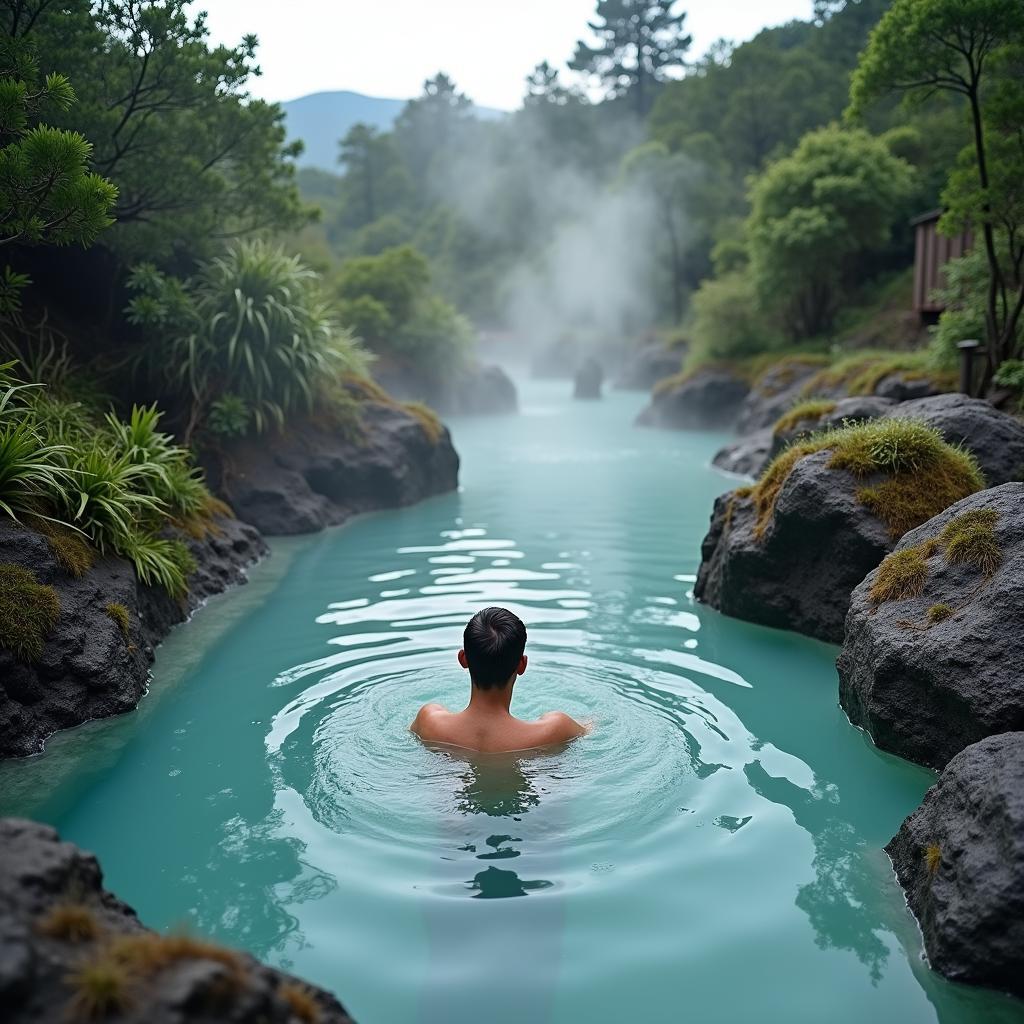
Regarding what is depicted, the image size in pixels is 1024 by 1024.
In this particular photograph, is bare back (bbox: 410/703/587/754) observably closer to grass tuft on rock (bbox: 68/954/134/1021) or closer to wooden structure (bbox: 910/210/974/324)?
grass tuft on rock (bbox: 68/954/134/1021)

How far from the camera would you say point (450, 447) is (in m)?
14.6

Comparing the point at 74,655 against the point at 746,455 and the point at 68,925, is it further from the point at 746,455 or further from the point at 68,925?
the point at 746,455

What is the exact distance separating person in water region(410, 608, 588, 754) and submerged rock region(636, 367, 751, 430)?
19368mm

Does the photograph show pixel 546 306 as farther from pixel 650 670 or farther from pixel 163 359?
pixel 650 670

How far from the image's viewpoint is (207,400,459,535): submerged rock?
11430mm

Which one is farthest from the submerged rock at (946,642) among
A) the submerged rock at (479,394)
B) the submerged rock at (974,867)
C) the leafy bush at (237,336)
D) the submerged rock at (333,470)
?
the submerged rock at (479,394)

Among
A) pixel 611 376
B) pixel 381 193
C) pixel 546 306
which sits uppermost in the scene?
pixel 381 193

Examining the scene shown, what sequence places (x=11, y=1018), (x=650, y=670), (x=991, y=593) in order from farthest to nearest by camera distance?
1. (x=650, y=670)
2. (x=991, y=593)
3. (x=11, y=1018)

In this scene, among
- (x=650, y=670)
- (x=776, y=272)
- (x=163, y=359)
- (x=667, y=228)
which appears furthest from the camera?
(x=667, y=228)

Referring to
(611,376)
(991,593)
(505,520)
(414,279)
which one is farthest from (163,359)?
(611,376)

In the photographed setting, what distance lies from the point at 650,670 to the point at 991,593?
2.11 metres

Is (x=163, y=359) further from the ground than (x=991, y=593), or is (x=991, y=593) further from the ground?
(x=163, y=359)

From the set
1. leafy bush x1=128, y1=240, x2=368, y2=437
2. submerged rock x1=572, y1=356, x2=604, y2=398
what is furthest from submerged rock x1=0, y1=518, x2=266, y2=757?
submerged rock x1=572, y1=356, x2=604, y2=398

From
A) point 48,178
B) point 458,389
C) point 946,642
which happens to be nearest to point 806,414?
point 946,642
